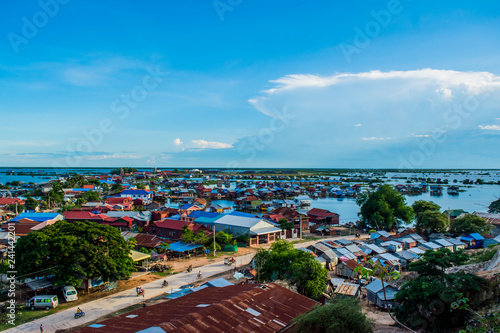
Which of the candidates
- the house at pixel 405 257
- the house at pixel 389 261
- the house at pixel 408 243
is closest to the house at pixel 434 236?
the house at pixel 408 243

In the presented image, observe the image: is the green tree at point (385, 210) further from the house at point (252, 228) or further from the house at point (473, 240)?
the house at point (252, 228)

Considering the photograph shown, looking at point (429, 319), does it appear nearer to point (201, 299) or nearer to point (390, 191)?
point (201, 299)

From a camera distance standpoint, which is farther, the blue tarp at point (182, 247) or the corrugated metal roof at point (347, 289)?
the blue tarp at point (182, 247)

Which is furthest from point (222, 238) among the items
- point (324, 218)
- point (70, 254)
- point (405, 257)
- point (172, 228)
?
point (324, 218)

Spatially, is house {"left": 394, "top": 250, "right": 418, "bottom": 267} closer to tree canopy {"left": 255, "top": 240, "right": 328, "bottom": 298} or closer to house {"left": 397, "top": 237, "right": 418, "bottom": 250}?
house {"left": 397, "top": 237, "right": 418, "bottom": 250}

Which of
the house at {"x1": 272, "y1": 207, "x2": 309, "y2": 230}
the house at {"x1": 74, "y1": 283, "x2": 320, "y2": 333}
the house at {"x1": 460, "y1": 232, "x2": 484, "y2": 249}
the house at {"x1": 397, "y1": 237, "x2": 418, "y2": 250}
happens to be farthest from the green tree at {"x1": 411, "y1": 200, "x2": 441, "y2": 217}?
the house at {"x1": 74, "y1": 283, "x2": 320, "y2": 333}

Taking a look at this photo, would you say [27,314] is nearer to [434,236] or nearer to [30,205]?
[434,236]

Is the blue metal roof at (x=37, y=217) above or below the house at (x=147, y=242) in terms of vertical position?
above
